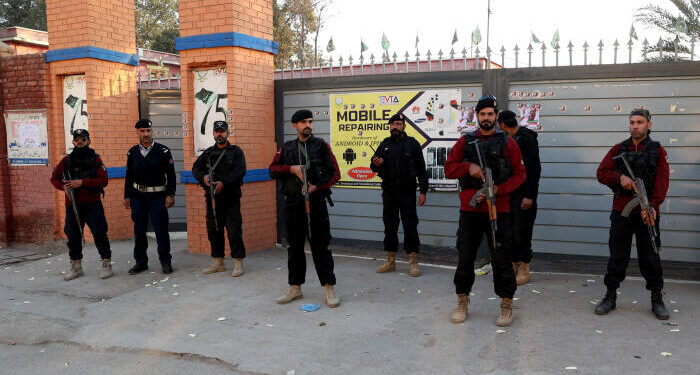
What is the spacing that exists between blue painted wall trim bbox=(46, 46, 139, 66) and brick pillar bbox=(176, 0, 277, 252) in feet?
5.64

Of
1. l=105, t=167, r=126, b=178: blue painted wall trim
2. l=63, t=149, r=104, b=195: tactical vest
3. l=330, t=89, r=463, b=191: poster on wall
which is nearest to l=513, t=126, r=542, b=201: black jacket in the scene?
l=330, t=89, r=463, b=191: poster on wall

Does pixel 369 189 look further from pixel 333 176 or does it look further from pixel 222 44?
pixel 222 44

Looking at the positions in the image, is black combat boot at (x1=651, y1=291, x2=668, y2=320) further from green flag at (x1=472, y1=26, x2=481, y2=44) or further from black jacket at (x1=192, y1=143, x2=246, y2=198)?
black jacket at (x1=192, y1=143, x2=246, y2=198)

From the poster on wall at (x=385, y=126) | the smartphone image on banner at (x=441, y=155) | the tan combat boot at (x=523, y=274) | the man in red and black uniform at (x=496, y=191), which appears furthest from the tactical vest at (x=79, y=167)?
the tan combat boot at (x=523, y=274)

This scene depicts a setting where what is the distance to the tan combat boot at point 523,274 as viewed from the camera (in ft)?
19.6

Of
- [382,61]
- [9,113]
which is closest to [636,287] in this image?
[382,61]

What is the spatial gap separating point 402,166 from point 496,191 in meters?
2.02

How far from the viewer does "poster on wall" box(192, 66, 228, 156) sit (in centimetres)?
766

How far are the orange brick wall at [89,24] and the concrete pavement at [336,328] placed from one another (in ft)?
13.4

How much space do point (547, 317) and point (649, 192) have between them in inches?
56.5

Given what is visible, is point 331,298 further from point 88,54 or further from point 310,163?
point 88,54

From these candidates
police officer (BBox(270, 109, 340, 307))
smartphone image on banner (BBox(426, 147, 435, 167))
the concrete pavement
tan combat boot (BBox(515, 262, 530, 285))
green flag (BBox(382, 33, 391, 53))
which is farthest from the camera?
green flag (BBox(382, 33, 391, 53))

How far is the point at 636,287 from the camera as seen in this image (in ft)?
19.0

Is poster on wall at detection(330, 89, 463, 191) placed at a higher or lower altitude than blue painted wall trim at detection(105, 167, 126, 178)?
higher
